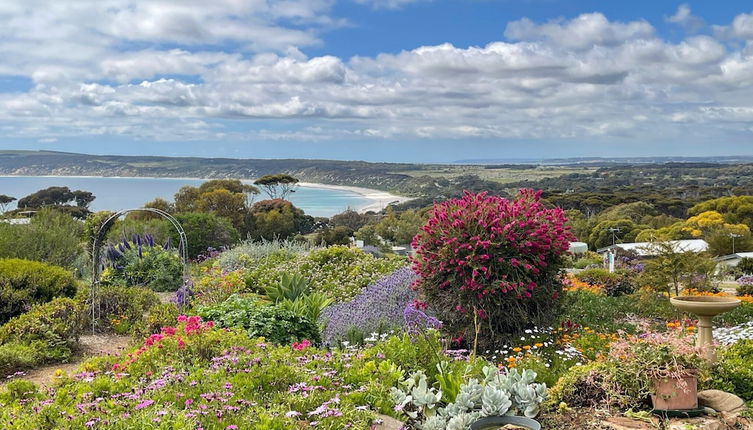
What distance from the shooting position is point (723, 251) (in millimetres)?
34281

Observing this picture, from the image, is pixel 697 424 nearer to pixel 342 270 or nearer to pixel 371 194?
pixel 342 270

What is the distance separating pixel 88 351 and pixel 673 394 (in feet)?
22.8

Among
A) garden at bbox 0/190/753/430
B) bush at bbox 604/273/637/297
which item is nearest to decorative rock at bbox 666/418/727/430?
garden at bbox 0/190/753/430

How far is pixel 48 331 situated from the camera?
312 inches

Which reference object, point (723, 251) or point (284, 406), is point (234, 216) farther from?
point (284, 406)

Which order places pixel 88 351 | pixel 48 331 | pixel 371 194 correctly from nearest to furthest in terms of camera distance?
1. pixel 48 331
2. pixel 88 351
3. pixel 371 194

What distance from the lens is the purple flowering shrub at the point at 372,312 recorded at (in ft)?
24.9

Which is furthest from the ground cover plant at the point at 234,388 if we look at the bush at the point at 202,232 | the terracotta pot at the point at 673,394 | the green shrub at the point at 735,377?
the bush at the point at 202,232

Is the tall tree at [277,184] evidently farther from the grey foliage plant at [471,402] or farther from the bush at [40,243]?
the grey foliage plant at [471,402]

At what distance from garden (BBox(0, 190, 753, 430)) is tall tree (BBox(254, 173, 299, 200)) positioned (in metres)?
43.1

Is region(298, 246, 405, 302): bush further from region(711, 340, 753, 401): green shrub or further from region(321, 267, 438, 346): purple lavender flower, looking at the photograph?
region(711, 340, 753, 401): green shrub

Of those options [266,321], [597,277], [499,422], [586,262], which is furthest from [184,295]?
[586,262]

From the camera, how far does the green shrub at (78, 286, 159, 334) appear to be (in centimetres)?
920

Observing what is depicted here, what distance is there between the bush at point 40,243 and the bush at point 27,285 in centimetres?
324
